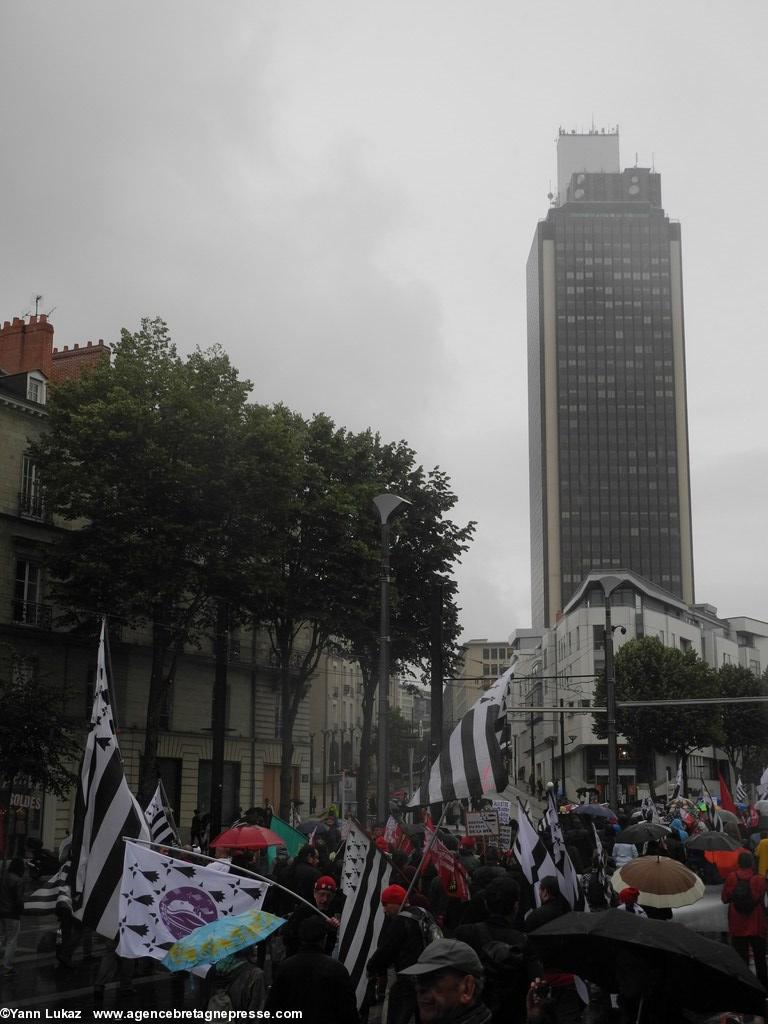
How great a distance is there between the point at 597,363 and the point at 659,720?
9189 cm

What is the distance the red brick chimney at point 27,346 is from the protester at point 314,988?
39.9 meters

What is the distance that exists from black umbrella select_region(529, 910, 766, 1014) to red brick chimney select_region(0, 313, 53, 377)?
40.9 metres

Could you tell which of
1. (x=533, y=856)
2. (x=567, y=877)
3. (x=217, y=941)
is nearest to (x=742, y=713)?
(x=533, y=856)

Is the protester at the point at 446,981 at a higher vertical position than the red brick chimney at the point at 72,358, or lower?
lower

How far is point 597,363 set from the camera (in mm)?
156875

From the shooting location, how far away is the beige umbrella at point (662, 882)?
33.9 feet

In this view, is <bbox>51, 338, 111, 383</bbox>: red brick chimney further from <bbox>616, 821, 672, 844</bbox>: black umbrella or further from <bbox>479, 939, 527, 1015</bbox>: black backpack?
<bbox>479, 939, 527, 1015</bbox>: black backpack

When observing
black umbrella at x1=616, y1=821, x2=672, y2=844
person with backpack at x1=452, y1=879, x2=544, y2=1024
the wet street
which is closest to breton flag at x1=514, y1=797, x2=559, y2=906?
person with backpack at x1=452, y1=879, x2=544, y2=1024

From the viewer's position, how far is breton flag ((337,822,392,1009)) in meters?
9.84

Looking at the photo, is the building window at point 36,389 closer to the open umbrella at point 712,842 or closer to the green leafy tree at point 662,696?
the open umbrella at point 712,842

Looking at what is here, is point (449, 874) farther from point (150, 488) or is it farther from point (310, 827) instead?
point (150, 488)

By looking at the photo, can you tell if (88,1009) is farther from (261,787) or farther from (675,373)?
(675,373)

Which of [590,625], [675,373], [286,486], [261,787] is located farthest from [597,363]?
[286,486]

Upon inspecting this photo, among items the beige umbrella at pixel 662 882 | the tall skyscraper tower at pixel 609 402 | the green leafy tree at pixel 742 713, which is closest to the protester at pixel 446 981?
the beige umbrella at pixel 662 882
